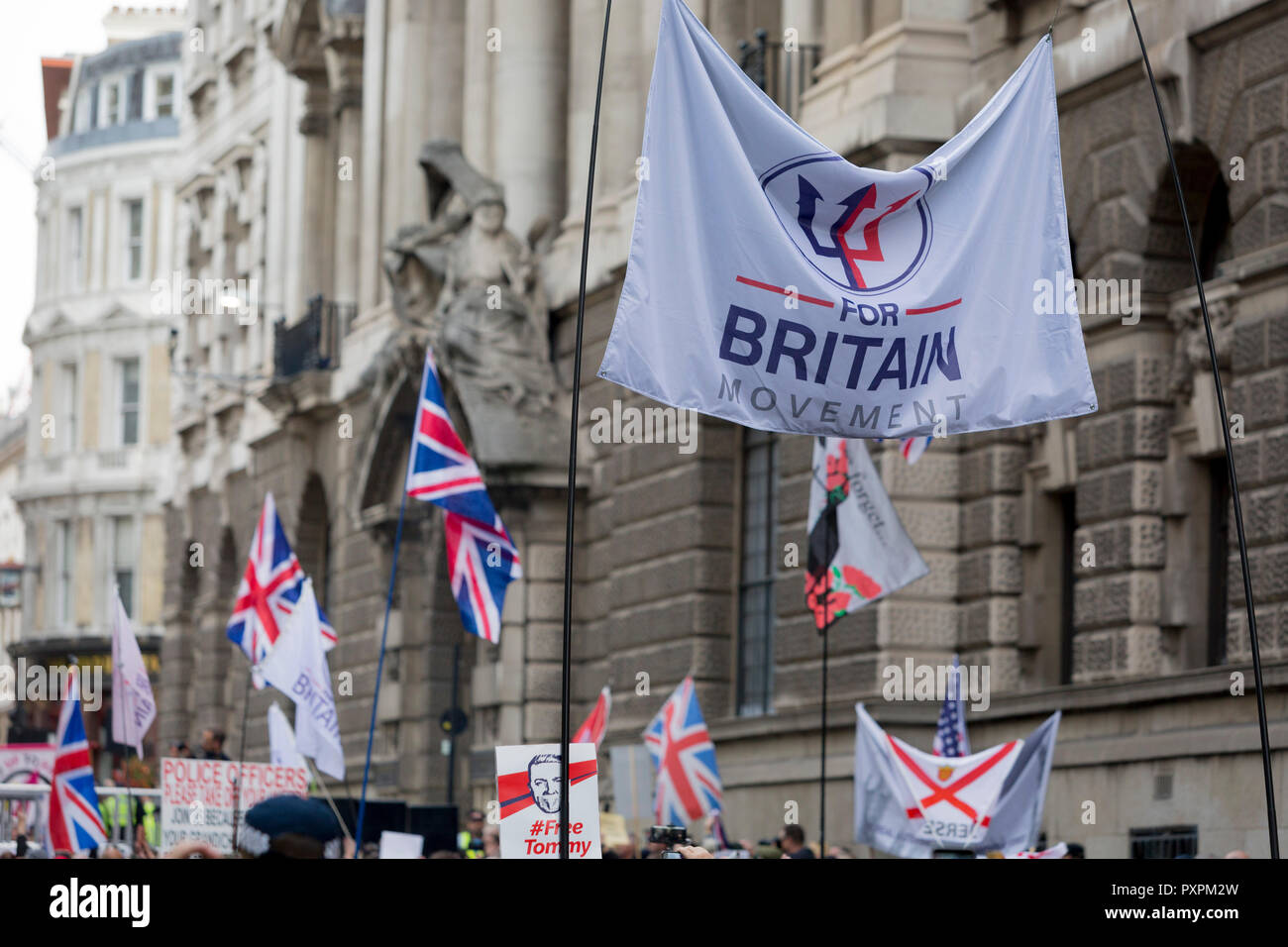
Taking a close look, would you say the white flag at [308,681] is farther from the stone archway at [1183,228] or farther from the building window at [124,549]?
the building window at [124,549]

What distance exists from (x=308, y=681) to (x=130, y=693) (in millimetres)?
2564

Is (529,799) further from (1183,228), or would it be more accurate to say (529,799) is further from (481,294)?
(481,294)

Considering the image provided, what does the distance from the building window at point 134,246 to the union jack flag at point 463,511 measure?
49.3 metres

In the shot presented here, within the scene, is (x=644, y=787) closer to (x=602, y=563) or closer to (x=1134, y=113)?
(x=602, y=563)

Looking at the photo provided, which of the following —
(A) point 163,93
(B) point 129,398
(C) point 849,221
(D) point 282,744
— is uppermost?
(A) point 163,93

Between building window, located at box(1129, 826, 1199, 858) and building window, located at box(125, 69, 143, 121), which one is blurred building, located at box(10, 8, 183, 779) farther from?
building window, located at box(1129, 826, 1199, 858)

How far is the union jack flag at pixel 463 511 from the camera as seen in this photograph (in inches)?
694

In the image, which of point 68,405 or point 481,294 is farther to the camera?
point 68,405

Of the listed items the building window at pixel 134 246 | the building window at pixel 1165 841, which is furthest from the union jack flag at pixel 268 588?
the building window at pixel 134 246

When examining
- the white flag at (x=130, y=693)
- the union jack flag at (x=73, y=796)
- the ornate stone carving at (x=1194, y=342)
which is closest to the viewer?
the ornate stone carving at (x=1194, y=342)

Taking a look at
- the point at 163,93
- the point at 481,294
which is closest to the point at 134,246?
the point at 163,93

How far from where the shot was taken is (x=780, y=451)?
23.9 meters
